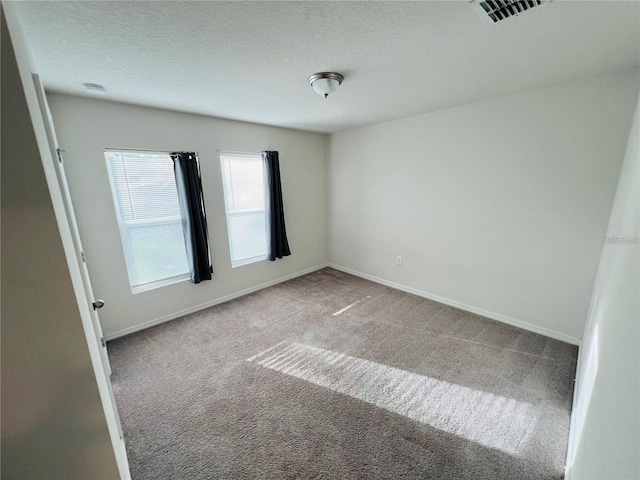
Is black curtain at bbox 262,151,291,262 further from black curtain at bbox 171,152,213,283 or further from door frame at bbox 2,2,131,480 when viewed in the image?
door frame at bbox 2,2,131,480

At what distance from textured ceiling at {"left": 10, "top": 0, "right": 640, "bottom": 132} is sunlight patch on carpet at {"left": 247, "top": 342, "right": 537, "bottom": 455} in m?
2.32

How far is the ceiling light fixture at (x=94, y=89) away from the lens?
197 centimetres

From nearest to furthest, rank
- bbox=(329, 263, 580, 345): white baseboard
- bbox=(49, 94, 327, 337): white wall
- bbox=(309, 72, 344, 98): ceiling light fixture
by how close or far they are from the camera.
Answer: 1. bbox=(309, 72, 344, 98): ceiling light fixture
2. bbox=(49, 94, 327, 337): white wall
3. bbox=(329, 263, 580, 345): white baseboard

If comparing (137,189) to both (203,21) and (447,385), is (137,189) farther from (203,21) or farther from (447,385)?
(447,385)

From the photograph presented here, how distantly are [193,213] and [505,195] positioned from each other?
334cm

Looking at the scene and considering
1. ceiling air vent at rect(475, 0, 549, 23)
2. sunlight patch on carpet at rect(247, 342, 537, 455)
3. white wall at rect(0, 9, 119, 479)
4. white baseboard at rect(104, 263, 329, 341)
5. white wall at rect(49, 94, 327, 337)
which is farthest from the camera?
white baseboard at rect(104, 263, 329, 341)

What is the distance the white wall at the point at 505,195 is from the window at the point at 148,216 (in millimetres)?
2590

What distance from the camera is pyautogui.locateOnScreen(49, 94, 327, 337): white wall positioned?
7.54ft

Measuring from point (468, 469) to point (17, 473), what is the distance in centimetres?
195

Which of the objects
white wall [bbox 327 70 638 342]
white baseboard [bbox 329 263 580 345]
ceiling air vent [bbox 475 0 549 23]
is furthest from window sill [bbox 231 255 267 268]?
ceiling air vent [bbox 475 0 549 23]

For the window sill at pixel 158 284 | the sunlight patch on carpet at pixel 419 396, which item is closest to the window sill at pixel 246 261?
the window sill at pixel 158 284

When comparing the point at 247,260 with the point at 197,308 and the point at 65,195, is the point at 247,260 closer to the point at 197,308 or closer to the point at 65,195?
the point at 197,308

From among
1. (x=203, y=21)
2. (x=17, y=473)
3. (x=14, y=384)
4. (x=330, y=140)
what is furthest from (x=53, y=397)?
(x=330, y=140)

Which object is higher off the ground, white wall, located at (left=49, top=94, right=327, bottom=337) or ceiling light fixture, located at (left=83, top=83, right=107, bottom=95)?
ceiling light fixture, located at (left=83, top=83, right=107, bottom=95)
